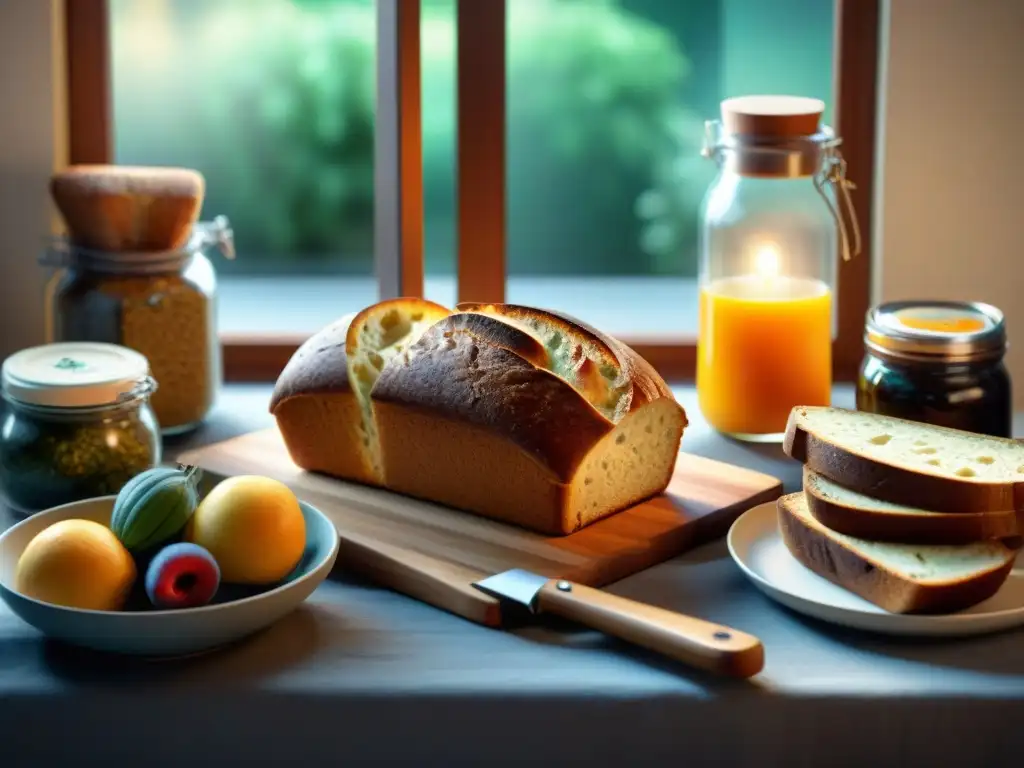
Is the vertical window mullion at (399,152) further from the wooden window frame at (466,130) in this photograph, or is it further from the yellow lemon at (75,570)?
the yellow lemon at (75,570)

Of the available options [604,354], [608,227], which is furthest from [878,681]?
[608,227]

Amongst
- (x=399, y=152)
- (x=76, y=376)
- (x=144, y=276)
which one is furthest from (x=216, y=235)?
(x=76, y=376)

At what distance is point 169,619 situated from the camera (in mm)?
972

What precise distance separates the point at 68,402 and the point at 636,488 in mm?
501

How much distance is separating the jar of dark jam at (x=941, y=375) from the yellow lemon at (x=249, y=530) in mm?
572

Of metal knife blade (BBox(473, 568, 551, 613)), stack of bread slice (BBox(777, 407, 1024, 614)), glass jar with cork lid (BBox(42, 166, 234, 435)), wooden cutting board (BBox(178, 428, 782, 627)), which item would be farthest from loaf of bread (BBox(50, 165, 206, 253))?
stack of bread slice (BBox(777, 407, 1024, 614))

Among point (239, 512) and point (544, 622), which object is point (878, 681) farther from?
point (239, 512)

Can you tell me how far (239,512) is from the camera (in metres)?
1.06

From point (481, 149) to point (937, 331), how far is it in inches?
24.0

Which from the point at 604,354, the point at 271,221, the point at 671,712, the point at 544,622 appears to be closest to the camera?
the point at 671,712

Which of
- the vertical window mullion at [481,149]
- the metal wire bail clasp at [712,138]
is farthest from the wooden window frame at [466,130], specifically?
the metal wire bail clasp at [712,138]

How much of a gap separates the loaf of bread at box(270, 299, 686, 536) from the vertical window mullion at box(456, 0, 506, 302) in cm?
35

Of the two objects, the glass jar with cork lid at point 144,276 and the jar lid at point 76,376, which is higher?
the glass jar with cork lid at point 144,276

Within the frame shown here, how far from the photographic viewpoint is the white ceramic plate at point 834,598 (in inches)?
40.5
